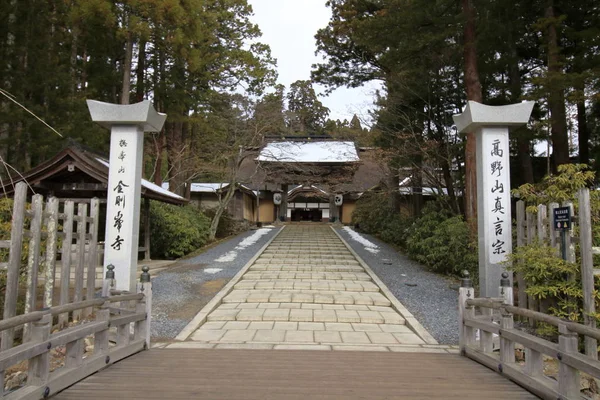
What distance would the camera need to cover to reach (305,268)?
11789mm

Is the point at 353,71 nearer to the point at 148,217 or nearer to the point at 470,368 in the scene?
the point at 148,217

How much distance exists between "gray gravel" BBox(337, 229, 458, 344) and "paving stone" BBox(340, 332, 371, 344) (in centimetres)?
98

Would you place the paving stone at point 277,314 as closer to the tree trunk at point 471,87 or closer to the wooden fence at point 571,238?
the wooden fence at point 571,238

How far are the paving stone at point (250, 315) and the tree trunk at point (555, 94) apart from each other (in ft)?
24.0

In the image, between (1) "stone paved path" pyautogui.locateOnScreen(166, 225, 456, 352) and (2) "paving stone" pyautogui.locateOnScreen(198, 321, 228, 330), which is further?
(2) "paving stone" pyautogui.locateOnScreen(198, 321, 228, 330)

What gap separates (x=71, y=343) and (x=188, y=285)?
18.0 ft

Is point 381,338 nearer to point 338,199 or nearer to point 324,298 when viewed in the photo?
point 324,298

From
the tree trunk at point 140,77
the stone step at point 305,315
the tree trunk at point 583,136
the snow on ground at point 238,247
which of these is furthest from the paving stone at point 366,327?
the tree trunk at point 140,77

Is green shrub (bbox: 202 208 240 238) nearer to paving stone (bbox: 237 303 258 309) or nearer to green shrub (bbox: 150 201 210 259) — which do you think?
green shrub (bbox: 150 201 210 259)

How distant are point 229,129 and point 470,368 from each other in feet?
50.8

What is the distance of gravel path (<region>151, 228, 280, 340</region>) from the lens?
665 centimetres

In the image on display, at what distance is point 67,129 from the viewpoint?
12.0m

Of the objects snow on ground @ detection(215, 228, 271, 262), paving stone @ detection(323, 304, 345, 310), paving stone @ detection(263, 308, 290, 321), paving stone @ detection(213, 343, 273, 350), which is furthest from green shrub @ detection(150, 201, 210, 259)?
paving stone @ detection(213, 343, 273, 350)

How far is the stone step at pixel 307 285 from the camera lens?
29.9 ft
